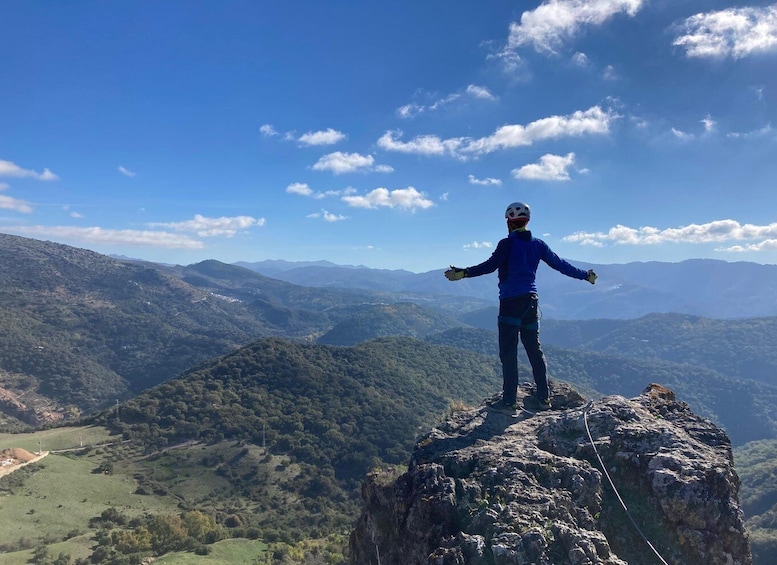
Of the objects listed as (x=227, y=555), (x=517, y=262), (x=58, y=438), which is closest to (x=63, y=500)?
(x=227, y=555)

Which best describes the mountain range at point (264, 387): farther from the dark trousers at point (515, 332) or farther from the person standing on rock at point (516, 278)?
the person standing on rock at point (516, 278)

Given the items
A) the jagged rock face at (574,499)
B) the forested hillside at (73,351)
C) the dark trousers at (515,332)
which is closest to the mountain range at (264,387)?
the forested hillside at (73,351)

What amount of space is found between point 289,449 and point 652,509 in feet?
220

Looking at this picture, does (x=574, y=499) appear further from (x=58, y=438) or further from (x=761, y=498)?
(x=761, y=498)

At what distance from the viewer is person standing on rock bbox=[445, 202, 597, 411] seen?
7078 millimetres

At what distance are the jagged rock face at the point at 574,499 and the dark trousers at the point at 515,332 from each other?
1.15 meters

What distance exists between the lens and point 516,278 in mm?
7113

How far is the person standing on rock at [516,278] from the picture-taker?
23.2 ft

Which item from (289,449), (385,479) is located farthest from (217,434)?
(385,479)

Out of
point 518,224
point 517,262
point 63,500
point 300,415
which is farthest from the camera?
point 300,415

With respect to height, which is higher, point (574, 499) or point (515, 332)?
point (515, 332)

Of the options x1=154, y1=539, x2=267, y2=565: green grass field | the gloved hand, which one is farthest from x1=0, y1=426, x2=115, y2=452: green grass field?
the gloved hand

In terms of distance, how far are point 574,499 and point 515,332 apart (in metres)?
2.79

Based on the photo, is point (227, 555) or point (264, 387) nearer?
point (227, 555)
